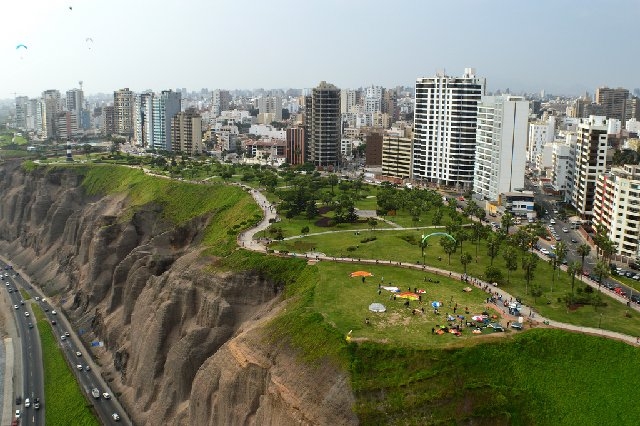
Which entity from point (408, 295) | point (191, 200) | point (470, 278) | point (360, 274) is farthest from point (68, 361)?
point (470, 278)

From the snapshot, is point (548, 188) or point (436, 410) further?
point (548, 188)

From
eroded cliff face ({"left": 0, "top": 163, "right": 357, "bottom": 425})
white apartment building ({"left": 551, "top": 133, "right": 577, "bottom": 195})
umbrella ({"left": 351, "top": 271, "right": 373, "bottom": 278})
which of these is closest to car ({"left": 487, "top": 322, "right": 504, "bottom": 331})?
eroded cliff face ({"left": 0, "top": 163, "right": 357, "bottom": 425})

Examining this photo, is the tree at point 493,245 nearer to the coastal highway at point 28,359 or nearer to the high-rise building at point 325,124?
the coastal highway at point 28,359

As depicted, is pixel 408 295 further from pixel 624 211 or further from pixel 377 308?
pixel 624 211

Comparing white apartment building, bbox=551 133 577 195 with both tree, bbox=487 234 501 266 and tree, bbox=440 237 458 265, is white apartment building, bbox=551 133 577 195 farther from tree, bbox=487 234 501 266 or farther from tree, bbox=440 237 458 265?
tree, bbox=440 237 458 265

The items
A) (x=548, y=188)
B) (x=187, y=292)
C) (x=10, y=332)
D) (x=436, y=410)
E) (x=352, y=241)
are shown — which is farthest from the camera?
(x=548, y=188)

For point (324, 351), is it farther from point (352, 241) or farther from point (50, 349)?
point (50, 349)

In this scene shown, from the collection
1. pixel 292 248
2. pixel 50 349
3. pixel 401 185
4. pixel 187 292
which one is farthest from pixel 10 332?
pixel 401 185
